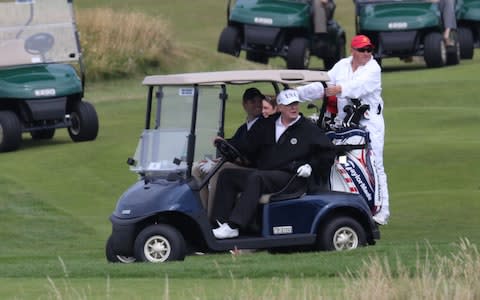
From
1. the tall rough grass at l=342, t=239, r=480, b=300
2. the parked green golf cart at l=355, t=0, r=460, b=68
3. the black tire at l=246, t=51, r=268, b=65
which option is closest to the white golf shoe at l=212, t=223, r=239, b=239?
the tall rough grass at l=342, t=239, r=480, b=300

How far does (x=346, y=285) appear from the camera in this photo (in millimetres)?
8469

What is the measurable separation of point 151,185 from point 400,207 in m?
3.48

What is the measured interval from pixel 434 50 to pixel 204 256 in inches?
651

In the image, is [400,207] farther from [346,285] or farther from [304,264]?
[346,285]

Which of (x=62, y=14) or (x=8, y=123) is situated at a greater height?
(x=62, y=14)

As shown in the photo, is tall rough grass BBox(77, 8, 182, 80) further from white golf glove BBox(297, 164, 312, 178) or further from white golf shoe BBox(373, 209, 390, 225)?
white golf glove BBox(297, 164, 312, 178)

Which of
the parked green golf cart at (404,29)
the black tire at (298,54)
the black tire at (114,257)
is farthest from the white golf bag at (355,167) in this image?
the parked green golf cart at (404,29)

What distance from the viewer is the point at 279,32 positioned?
28297 mm

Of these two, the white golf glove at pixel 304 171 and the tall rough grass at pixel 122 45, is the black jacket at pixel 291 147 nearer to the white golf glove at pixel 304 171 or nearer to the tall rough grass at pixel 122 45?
the white golf glove at pixel 304 171

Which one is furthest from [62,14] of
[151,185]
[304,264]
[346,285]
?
[346,285]

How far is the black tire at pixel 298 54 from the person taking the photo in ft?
90.4

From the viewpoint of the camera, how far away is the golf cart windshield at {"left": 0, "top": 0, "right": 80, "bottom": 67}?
20.3m

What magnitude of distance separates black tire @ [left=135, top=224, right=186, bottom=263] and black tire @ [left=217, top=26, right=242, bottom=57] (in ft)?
56.7

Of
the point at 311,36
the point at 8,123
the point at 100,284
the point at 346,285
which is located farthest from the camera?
the point at 311,36
